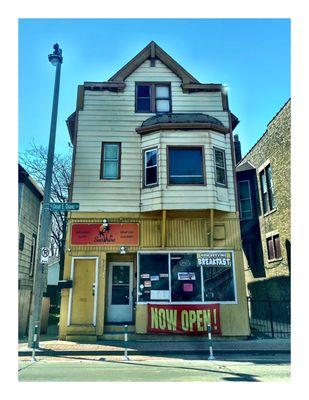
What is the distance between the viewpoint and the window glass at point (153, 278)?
12.2 metres

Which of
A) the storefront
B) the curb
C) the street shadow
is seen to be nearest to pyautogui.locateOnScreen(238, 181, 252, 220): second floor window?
the storefront

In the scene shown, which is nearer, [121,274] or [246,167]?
[121,274]

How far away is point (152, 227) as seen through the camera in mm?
12914

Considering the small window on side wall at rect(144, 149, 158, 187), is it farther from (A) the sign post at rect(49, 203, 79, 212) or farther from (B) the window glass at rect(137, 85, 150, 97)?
(A) the sign post at rect(49, 203, 79, 212)

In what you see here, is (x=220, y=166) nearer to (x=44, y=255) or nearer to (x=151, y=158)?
(x=151, y=158)

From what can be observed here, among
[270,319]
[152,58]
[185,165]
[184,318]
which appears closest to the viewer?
[184,318]

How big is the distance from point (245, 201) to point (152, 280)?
31.1 feet

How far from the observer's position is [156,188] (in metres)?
12.8

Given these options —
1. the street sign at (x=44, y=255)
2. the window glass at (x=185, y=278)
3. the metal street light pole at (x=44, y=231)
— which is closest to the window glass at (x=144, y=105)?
the metal street light pole at (x=44, y=231)

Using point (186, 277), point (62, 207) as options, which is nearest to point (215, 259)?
point (186, 277)

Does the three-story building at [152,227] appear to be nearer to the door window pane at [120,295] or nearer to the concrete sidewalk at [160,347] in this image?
the door window pane at [120,295]
